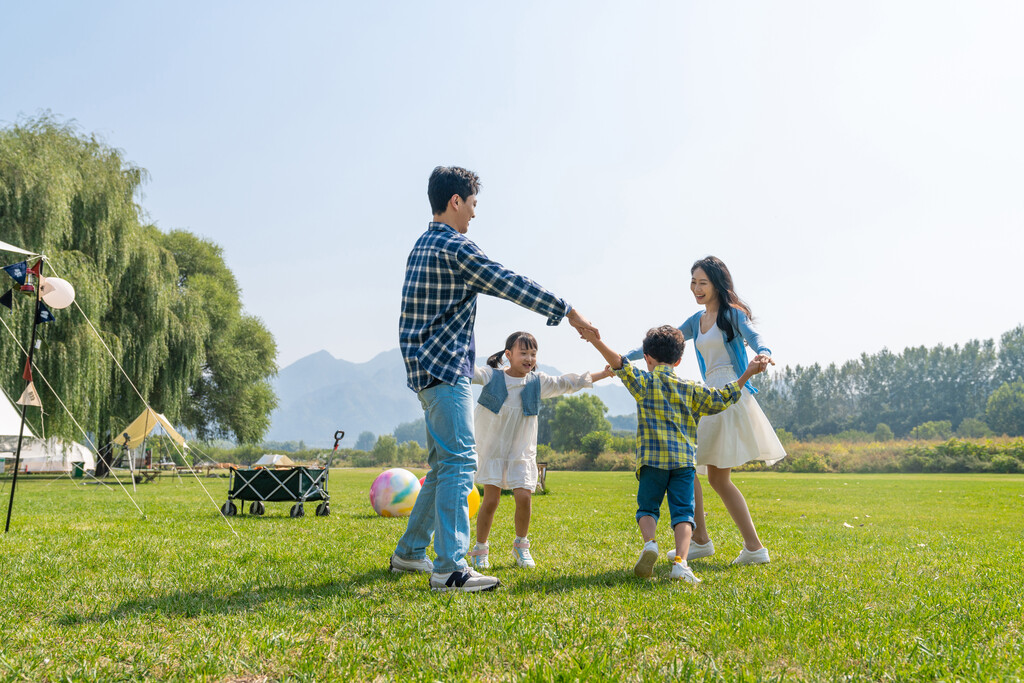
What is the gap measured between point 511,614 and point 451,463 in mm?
1001

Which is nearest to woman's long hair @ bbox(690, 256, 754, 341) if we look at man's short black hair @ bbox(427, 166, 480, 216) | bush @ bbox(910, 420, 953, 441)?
man's short black hair @ bbox(427, 166, 480, 216)

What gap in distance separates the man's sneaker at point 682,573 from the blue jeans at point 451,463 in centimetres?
126

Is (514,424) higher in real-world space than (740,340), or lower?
lower

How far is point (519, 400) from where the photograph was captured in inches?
208

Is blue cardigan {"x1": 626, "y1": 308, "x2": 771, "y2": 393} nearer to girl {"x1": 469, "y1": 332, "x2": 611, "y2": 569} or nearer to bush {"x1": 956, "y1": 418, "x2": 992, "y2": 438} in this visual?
girl {"x1": 469, "y1": 332, "x2": 611, "y2": 569}

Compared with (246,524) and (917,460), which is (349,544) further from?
(917,460)

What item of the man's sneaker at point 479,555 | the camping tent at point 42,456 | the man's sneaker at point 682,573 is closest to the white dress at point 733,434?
the man's sneaker at point 682,573

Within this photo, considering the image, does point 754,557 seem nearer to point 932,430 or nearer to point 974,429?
point 974,429

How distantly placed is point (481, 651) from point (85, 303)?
17344 millimetres

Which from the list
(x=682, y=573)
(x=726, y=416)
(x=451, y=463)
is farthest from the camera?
(x=726, y=416)

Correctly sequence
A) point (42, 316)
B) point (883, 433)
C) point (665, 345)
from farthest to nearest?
point (883, 433) → point (42, 316) → point (665, 345)

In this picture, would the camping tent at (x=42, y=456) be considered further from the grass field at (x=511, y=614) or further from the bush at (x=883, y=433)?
the bush at (x=883, y=433)

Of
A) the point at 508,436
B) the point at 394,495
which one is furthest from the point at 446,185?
the point at 394,495

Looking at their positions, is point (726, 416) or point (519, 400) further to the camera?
point (519, 400)
